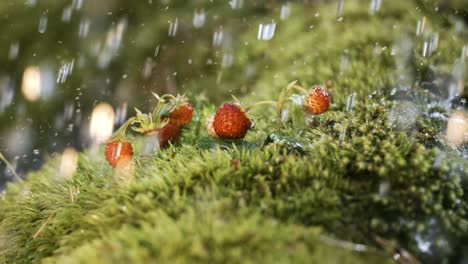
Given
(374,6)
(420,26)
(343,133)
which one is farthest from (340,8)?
(343,133)

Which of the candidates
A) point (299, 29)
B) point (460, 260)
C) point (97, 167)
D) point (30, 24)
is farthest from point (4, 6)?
point (460, 260)

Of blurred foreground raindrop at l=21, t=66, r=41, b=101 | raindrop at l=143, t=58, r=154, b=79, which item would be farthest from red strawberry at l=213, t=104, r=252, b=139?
blurred foreground raindrop at l=21, t=66, r=41, b=101

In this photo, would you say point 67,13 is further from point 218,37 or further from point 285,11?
point 285,11

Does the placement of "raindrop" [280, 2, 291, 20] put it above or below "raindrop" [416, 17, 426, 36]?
above

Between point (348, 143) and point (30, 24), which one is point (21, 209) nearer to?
point (348, 143)

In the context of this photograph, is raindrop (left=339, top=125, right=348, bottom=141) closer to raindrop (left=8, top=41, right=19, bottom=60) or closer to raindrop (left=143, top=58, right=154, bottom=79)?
raindrop (left=143, top=58, right=154, bottom=79)

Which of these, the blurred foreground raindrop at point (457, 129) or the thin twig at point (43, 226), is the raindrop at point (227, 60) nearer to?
A: the blurred foreground raindrop at point (457, 129)
